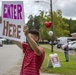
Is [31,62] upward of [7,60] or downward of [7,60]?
upward

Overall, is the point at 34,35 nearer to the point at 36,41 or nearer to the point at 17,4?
the point at 36,41

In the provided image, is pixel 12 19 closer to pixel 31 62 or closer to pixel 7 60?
pixel 31 62

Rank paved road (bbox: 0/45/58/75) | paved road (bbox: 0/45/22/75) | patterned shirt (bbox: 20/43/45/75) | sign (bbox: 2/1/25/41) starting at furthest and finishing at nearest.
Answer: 1. paved road (bbox: 0/45/22/75)
2. paved road (bbox: 0/45/58/75)
3. sign (bbox: 2/1/25/41)
4. patterned shirt (bbox: 20/43/45/75)

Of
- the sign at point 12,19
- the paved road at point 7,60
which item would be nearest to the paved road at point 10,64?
the paved road at point 7,60

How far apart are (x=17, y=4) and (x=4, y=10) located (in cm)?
25

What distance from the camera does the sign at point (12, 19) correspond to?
5.66 m

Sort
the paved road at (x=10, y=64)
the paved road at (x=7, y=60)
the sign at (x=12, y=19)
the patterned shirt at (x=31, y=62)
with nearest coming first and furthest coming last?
1. the patterned shirt at (x=31, y=62)
2. the sign at (x=12, y=19)
3. the paved road at (x=10, y=64)
4. the paved road at (x=7, y=60)

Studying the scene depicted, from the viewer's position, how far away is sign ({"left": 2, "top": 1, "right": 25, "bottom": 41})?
5664 mm

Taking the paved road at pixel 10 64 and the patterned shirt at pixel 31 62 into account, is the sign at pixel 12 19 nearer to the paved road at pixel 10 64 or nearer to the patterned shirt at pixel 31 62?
the patterned shirt at pixel 31 62

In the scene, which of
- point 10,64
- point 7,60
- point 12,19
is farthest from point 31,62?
point 7,60

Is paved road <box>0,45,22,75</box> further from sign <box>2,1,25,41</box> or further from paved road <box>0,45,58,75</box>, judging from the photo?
sign <box>2,1,25,41</box>

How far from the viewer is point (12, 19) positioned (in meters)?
5.71

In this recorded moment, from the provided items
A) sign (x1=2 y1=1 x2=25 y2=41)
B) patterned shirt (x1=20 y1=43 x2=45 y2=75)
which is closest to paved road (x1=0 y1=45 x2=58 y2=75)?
sign (x1=2 y1=1 x2=25 y2=41)

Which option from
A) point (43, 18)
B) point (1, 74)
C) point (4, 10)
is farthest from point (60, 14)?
point (4, 10)
